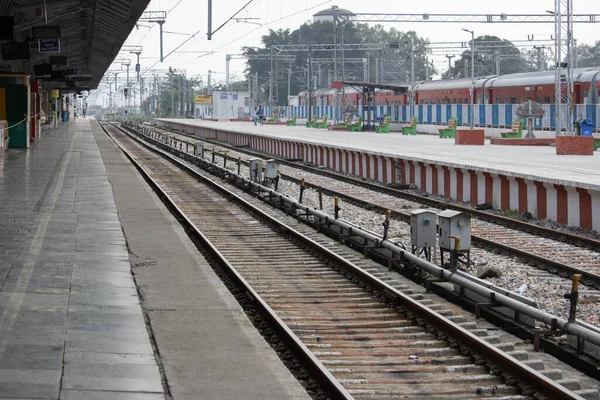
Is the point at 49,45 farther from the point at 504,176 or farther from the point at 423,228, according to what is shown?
the point at 423,228

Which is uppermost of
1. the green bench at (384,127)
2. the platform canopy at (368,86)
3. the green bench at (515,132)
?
the platform canopy at (368,86)

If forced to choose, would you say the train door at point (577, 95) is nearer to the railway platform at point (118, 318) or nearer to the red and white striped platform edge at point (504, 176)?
the red and white striped platform edge at point (504, 176)

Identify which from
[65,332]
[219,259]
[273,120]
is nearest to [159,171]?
[219,259]

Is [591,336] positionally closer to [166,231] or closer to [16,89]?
[166,231]

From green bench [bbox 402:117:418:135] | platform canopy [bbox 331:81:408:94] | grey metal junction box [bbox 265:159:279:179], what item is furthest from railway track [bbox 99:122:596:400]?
platform canopy [bbox 331:81:408:94]

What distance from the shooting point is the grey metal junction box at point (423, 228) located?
12.5m

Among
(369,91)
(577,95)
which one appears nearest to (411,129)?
(369,91)

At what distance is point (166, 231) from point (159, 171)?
17.2m

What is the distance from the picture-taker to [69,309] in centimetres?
951

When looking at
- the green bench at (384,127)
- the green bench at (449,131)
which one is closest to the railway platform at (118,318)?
the green bench at (449,131)

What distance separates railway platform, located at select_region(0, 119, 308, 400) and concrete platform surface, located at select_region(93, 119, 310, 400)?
1cm

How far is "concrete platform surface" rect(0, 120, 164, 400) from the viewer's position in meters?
6.79

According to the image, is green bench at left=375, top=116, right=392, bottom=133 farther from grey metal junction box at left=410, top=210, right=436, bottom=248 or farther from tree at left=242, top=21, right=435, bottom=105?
tree at left=242, top=21, right=435, bottom=105

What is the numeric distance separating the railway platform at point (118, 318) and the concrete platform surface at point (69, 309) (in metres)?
0.01
